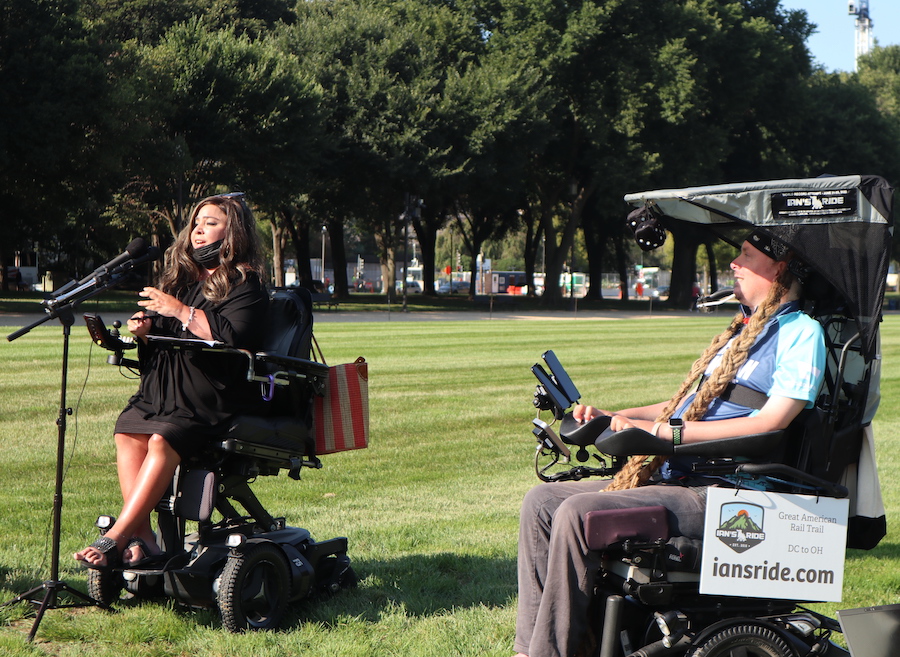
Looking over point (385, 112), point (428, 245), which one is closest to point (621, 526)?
point (385, 112)

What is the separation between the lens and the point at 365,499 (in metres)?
7.13

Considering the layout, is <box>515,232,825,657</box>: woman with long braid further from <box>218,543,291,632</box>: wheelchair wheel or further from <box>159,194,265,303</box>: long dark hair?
<box>159,194,265,303</box>: long dark hair

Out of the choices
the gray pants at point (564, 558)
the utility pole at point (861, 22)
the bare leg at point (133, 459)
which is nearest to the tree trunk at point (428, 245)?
the bare leg at point (133, 459)

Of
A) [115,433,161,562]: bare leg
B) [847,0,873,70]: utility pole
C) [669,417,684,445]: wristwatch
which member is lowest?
[115,433,161,562]: bare leg

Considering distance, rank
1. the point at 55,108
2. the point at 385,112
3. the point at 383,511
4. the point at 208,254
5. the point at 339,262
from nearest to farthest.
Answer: the point at 208,254
the point at 383,511
the point at 55,108
the point at 385,112
the point at 339,262

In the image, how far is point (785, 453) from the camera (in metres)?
3.67

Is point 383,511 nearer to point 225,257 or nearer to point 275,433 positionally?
point 275,433

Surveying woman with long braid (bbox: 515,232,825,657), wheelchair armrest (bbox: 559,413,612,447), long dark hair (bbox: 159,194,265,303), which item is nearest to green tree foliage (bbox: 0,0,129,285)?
long dark hair (bbox: 159,194,265,303)

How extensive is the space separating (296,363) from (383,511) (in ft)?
8.71

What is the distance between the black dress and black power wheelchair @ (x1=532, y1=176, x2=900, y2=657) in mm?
1483

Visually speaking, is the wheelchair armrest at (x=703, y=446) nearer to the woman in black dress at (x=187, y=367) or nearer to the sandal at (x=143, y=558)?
the woman in black dress at (x=187, y=367)

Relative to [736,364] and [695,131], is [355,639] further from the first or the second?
[695,131]

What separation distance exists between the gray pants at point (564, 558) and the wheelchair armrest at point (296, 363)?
1.21 m

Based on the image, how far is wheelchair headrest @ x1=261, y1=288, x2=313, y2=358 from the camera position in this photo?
4496mm
